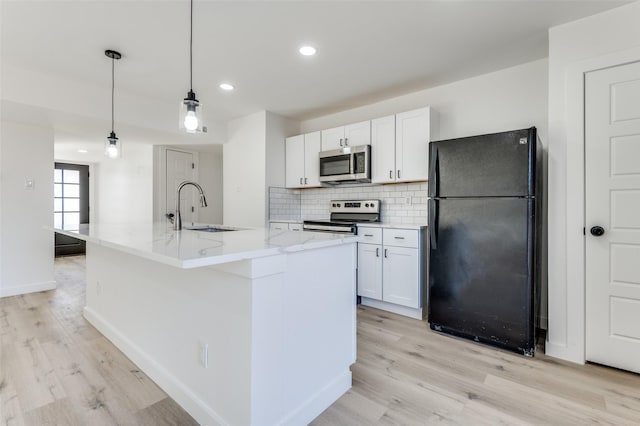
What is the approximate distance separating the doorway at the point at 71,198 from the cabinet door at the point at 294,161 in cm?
516

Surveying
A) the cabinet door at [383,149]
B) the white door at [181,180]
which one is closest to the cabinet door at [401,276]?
the cabinet door at [383,149]

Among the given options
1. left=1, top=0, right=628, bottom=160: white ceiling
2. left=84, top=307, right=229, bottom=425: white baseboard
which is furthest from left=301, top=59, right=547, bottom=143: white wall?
left=84, top=307, right=229, bottom=425: white baseboard

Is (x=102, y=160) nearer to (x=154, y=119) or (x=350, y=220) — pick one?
(x=154, y=119)

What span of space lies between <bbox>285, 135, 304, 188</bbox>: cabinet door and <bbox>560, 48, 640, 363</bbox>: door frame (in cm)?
279

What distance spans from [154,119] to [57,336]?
2.45m

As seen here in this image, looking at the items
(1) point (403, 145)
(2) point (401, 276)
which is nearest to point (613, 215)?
(2) point (401, 276)

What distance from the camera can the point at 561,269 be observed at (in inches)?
85.7

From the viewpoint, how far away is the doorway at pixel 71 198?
6.46 m

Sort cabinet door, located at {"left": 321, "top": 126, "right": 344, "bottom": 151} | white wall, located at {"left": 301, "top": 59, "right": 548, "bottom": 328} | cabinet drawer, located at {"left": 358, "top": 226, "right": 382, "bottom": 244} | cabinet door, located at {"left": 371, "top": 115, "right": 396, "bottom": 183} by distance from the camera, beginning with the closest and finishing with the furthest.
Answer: white wall, located at {"left": 301, "top": 59, "right": 548, "bottom": 328}, cabinet drawer, located at {"left": 358, "top": 226, "right": 382, "bottom": 244}, cabinet door, located at {"left": 371, "top": 115, "right": 396, "bottom": 183}, cabinet door, located at {"left": 321, "top": 126, "right": 344, "bottom": 151}

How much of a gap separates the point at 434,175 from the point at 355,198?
1.46m

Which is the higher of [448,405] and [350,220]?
[350,220]

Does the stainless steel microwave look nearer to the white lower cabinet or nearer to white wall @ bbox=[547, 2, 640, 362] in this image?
the white lower cabinet

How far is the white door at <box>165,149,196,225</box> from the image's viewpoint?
5.23m

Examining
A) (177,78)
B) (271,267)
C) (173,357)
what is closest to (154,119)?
(177,78)
